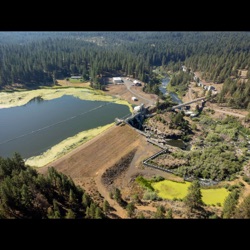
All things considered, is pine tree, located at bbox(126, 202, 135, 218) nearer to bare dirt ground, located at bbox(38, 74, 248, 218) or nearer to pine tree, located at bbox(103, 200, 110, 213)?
bare dirt ground, located at bbox(38, 74, 248, 218)

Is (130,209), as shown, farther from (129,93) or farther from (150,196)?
(129,93)

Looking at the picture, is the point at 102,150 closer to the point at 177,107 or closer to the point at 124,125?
the point at 124,125

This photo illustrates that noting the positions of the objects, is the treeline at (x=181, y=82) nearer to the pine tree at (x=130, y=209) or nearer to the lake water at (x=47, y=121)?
the lake water at (x=47, y=121)

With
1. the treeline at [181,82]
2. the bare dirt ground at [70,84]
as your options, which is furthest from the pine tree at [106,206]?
the bare dirt ground at [70,84]

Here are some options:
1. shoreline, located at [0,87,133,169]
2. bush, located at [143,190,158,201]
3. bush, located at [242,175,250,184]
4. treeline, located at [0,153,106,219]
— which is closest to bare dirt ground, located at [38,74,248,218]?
bush, located at [143,190,158,201]

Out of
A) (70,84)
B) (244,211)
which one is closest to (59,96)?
(70,84)
